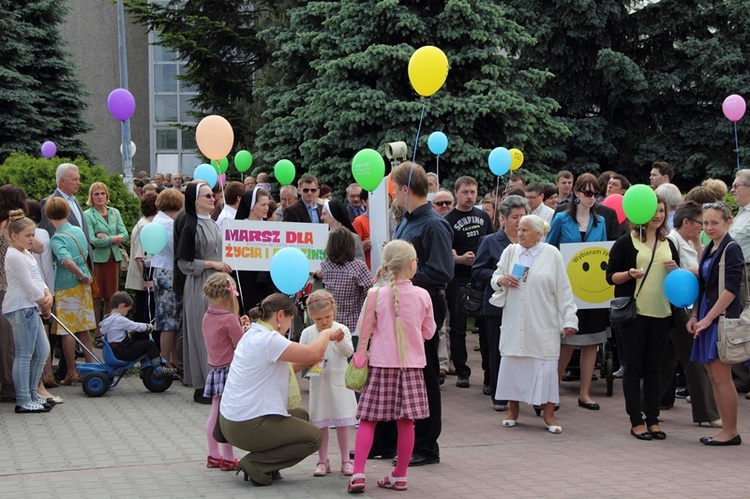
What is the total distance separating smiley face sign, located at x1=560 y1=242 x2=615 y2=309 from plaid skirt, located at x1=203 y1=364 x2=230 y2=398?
12.9ft

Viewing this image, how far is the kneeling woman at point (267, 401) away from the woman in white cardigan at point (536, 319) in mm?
2605

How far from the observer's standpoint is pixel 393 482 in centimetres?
681

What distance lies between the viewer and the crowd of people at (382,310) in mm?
6895

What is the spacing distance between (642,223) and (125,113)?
9.97m

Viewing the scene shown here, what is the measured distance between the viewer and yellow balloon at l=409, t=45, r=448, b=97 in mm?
9836

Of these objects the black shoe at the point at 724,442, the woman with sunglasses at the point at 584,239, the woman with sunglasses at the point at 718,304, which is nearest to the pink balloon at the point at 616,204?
the woman with sunglasses at the point at 584,239

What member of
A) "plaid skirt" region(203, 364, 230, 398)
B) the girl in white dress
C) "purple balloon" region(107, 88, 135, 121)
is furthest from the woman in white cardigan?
"purple balloon" region(107, 88, 135, 121)

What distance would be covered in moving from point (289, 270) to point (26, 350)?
3278mm

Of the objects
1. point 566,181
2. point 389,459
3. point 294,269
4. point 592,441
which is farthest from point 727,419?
point 566,181

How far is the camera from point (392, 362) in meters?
6.88

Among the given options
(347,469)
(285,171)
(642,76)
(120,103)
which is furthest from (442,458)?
(642,76)

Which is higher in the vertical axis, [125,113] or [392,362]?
[125,113]

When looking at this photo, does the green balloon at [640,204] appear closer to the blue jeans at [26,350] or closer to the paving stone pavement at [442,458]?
the paving stone pavement at [442,458]

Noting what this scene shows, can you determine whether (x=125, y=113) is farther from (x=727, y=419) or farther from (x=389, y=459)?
(x=727, y=419)
